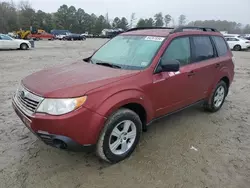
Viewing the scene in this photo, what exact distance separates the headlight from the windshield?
1095mm

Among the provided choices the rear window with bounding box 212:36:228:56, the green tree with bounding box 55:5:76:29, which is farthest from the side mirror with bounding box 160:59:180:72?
the green tree with bounding box 55:5:76:29

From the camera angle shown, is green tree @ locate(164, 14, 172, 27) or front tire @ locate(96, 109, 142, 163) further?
green tree @ locate(164, 14, 172, 27)

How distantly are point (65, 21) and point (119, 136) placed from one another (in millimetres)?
86792

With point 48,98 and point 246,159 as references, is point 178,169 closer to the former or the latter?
point 246,159

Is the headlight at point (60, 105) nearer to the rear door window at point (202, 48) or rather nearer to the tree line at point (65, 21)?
the rear door window at point (202, 48)

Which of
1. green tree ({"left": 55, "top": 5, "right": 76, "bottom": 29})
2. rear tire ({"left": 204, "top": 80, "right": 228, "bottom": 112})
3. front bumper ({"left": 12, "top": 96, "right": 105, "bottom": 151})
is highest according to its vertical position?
green tree ({"left": 55, "top": 5, "right": 76, "bottom": 29})

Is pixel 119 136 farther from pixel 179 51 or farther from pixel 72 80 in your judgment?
pixel 179 51

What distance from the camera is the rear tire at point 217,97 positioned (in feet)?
15.8

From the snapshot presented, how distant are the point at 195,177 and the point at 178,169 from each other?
9.4 inches

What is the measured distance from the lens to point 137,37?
3916mm

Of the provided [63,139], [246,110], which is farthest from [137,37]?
[246,110]

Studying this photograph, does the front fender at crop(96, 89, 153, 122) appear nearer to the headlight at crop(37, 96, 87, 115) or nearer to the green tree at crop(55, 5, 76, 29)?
the headlight at crop(37, 96, 87, 115)

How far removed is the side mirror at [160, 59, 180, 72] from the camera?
3.23 metres

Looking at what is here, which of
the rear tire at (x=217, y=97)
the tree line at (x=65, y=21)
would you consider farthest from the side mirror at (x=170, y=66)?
the tree line at (x=65, y=21)
